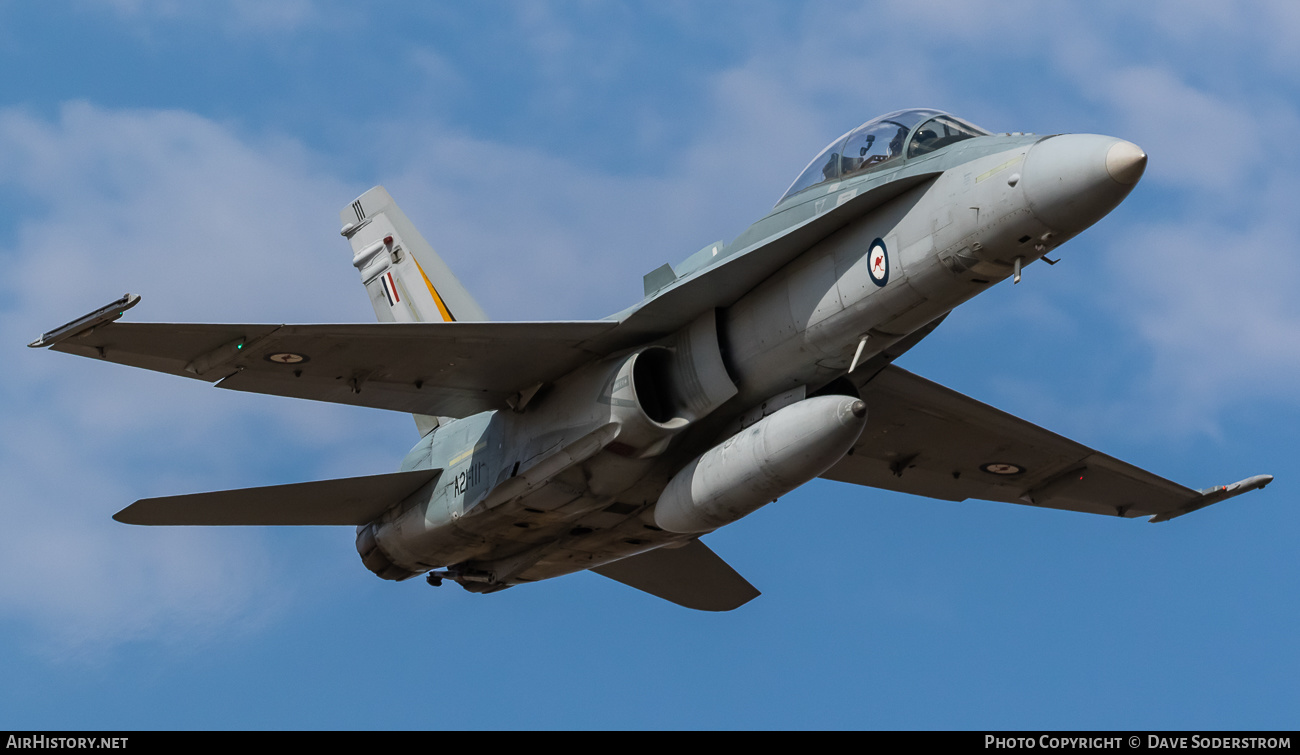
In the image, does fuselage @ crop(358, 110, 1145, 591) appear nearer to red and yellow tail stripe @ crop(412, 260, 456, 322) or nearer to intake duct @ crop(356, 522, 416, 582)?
intake duct @ crop(356, 522, 416, 582)

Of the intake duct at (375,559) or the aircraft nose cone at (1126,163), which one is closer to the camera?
the aircraft nose cone at (1126,163)

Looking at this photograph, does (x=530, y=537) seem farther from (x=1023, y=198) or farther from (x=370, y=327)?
(x=1023, y=198)

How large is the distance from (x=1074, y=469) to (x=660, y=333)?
6.52 metres

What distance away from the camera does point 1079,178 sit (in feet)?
43.6

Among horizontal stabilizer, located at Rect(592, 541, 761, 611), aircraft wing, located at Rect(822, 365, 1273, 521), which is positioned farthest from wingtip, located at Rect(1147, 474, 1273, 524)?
horizontal stabilizer, located at Rect(592, 541, 761, 611)

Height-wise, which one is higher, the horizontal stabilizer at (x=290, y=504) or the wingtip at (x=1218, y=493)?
the horizontal stabilizer at (x=290, y=504)

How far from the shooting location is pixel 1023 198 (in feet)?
44.3

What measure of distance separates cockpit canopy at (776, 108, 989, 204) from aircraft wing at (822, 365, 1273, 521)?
2990 millimetres

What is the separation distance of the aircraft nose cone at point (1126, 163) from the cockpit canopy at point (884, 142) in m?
1.77

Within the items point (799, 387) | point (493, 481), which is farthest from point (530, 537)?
point (799, 387)

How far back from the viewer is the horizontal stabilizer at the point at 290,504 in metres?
17.1
